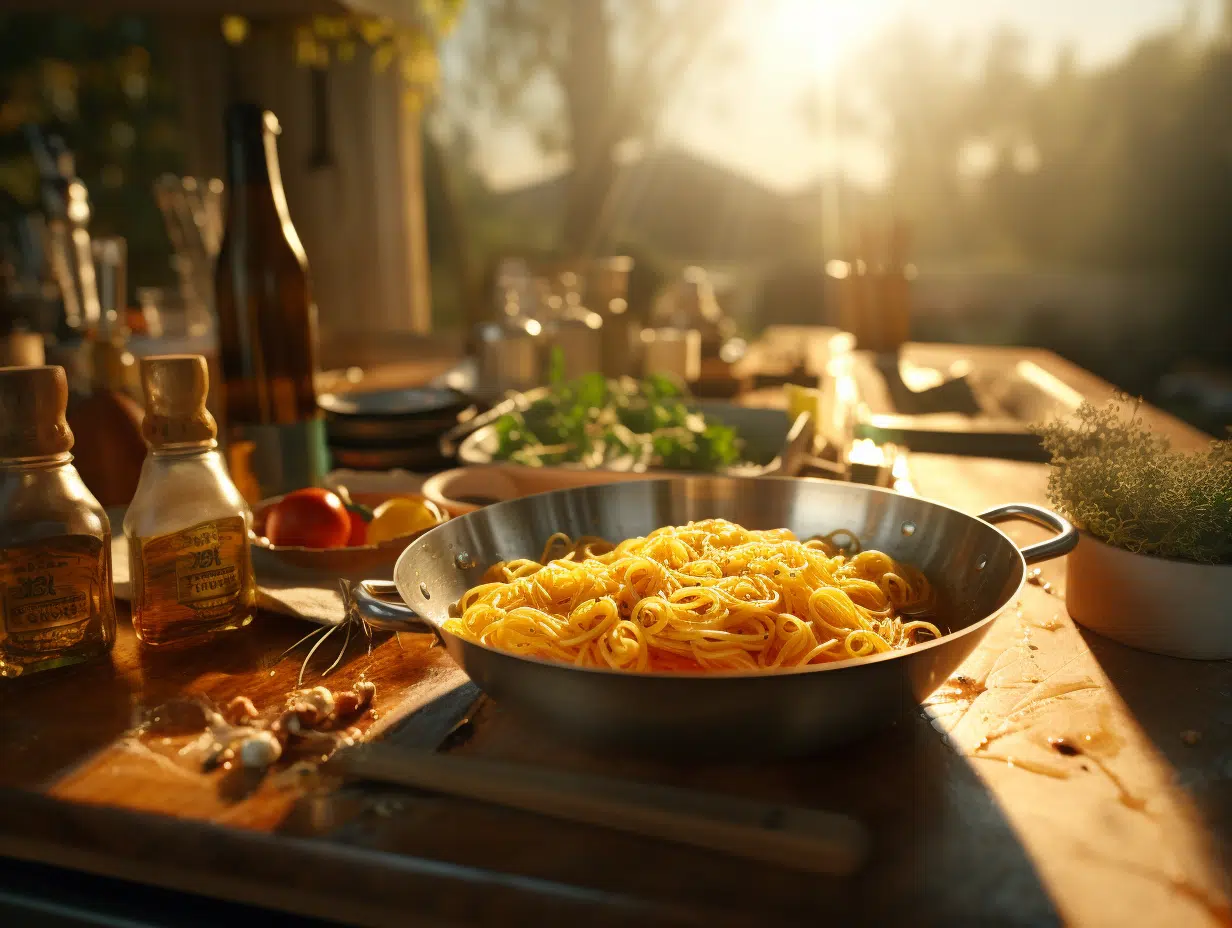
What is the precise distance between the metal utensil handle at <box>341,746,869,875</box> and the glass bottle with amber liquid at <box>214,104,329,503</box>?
3.82 feet

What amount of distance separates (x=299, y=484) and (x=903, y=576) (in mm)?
1258

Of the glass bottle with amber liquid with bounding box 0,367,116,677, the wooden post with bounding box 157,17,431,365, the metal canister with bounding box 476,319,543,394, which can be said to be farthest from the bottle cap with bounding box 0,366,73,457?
the wooden post with bounding box 157,17,431,365

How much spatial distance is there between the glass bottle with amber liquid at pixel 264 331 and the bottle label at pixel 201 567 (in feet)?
2.30

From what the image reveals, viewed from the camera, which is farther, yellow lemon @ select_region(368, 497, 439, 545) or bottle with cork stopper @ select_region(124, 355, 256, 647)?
yellow lemon @ select_region(368, 497, 439, 545)

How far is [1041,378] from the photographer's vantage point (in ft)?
11.7

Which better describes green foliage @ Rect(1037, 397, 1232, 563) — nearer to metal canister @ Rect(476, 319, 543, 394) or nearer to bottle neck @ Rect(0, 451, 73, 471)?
bottle neck @ Rect(0, 451, 73, 471)

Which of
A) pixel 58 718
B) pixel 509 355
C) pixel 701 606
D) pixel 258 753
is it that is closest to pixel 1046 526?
pixel 701 606

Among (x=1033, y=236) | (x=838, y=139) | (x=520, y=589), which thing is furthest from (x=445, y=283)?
(x=520, y=589)

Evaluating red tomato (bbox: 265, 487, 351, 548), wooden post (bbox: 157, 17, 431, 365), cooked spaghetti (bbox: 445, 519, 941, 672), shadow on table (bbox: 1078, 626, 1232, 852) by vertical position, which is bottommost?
shadow on table (bbox: 1078, 626, 1232, 852)

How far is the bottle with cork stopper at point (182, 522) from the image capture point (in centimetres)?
115

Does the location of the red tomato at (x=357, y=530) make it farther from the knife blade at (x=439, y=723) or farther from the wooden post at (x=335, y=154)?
the wooden post at (x=335, y=154)

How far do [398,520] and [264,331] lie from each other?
0.76 metres

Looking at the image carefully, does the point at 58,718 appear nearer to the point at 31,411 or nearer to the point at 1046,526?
the point at 31,411

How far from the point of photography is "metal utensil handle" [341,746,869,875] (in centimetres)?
73
